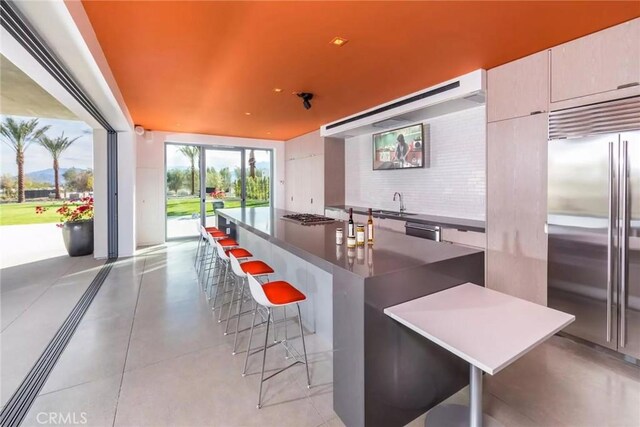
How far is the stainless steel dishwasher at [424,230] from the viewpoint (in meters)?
3.73

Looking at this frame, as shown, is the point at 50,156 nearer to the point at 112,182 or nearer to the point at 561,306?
the point at 112,182

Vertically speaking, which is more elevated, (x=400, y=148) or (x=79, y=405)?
(x=400, y=148)

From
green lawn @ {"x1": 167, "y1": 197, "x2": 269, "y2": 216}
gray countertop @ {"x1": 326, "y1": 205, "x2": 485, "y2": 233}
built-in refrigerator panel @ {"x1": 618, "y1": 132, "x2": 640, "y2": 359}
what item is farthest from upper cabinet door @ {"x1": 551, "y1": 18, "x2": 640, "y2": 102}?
green lawn @ {"x1": 167, "y1": 197, "x2": 269, "y2": 216}

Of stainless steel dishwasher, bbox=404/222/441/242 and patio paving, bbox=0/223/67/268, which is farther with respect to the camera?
patio paving, bbox=0/223/67/268

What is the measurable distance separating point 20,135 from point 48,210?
1.78 m

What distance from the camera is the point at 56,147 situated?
653cm

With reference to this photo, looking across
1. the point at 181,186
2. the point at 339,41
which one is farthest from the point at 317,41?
the point at 181,186

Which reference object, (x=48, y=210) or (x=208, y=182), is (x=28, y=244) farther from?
(x=208, y=182)

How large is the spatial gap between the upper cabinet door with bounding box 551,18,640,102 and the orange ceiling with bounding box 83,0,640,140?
0.33ft

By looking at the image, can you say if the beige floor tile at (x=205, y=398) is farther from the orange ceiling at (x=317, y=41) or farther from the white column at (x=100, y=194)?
the white column at (x=100, y=194)

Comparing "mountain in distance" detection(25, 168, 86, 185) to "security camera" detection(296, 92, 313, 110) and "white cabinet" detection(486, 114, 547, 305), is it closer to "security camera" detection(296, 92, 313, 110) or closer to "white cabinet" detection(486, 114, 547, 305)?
"security camera" detection(296, 92, 313, 110)

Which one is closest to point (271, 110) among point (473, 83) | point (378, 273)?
point (473, 83)

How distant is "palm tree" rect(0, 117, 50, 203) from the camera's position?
19.0 ft

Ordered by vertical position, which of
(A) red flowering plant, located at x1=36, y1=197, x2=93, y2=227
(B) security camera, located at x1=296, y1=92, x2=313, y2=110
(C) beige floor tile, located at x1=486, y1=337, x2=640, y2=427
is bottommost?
(C) beige floor tile, located at x1=486, y1=337, x2=640, y2=427
